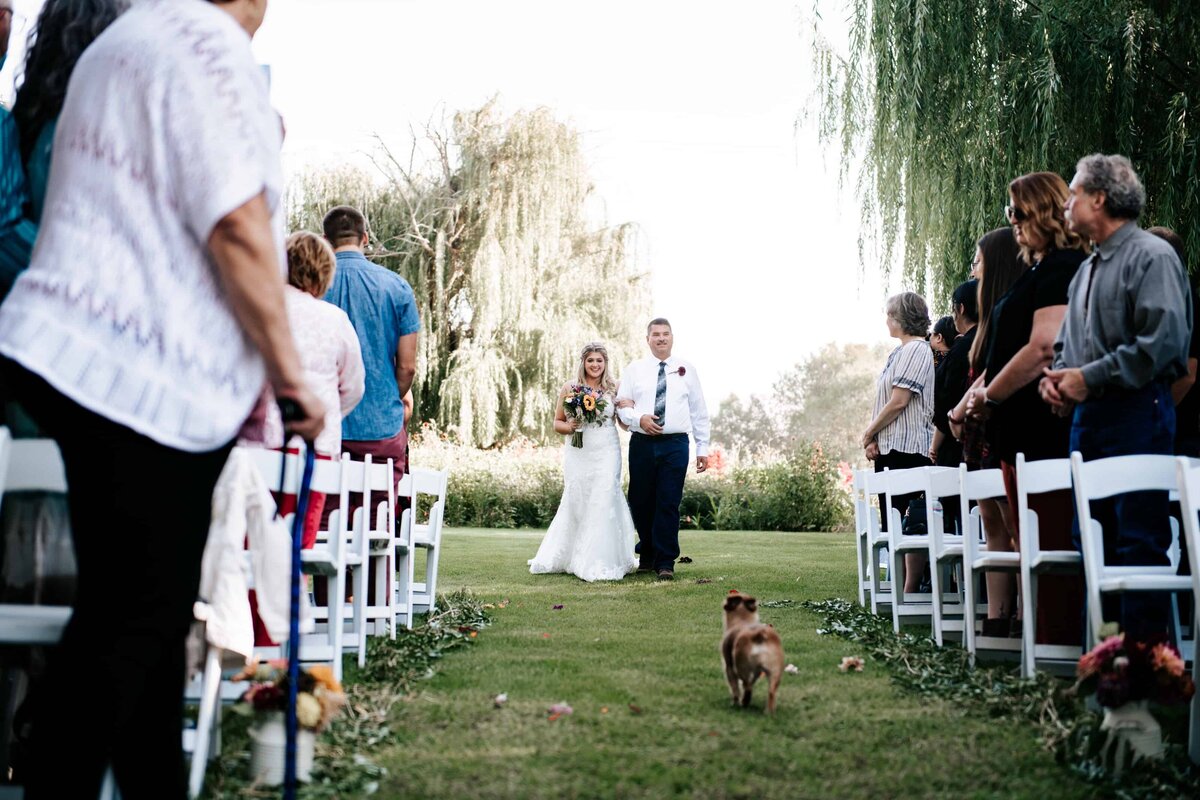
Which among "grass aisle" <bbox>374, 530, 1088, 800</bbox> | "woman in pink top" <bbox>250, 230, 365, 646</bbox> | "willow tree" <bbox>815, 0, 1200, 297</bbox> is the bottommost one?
"grass aisle" <bbox>374, 530, 1088, 800</bbox>

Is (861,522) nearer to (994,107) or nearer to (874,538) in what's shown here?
(874,538)

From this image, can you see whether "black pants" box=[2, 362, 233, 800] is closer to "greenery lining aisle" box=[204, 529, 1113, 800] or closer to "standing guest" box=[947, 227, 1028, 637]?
"greenery lining aisle" box=[204, 529, 1113, 800]

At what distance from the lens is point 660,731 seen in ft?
12.5

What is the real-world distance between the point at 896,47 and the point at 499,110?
1311 cm

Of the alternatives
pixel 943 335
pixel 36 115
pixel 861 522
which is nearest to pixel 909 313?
pixel 943 335

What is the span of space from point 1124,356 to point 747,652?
168 cm

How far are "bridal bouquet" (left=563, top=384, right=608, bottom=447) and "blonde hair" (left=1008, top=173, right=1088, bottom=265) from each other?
18.4ft

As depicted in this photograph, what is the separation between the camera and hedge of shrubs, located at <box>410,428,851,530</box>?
18.9 metres

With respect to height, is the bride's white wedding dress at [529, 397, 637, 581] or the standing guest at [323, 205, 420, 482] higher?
the standing guest at [323, 205, 420, 482]

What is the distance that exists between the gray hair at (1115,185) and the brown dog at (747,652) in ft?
6.48

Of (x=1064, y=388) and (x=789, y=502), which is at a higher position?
(x=1064, y=388)

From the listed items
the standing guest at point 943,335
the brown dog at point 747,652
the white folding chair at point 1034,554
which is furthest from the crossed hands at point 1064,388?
the standing guest at point 943,335

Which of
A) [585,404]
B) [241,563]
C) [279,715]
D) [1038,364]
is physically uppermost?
[585,404]

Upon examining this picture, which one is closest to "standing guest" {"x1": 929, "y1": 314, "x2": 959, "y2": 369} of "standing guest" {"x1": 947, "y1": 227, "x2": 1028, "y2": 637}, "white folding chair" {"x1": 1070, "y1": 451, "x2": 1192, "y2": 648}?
"standing guest" {"x1": 947, "y1": 227, "x2": 1028, "y2": 637}
